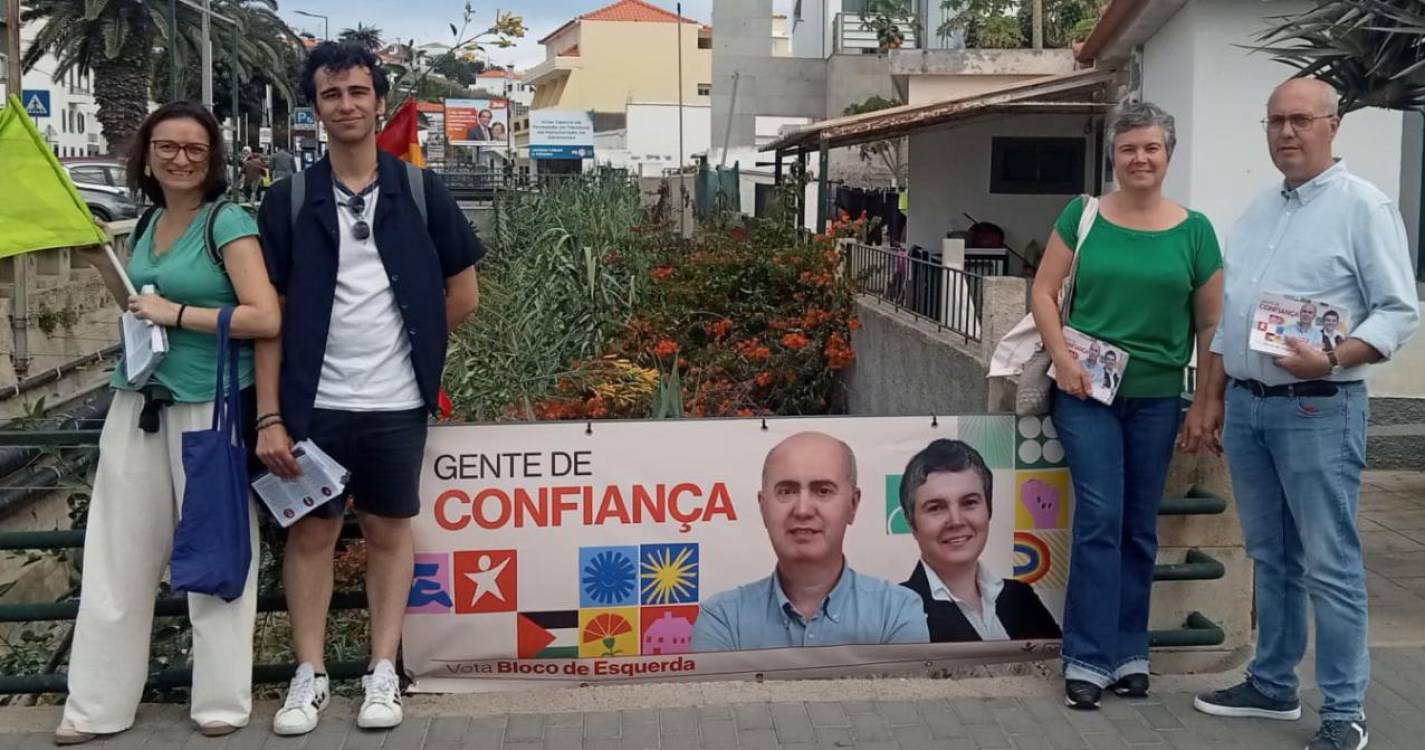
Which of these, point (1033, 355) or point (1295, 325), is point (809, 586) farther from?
point (1295, 325)

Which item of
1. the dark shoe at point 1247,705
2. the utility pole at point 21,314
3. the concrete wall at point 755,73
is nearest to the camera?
the dark shoe at point 1247,705

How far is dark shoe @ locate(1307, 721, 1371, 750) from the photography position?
175 inches

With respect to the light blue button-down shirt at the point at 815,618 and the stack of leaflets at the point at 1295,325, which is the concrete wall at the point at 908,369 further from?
the stack of leaflets at the point at 1295,325

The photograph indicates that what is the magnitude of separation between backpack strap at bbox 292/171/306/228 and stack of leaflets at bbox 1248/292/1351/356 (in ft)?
9.14

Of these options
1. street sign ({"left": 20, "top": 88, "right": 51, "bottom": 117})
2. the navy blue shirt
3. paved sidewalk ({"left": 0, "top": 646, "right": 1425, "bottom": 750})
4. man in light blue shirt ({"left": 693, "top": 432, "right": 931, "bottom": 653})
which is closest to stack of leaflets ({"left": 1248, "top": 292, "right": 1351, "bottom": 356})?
paved sidewalk ({"left": 0, "top": 646, "right": 1425, "bottom": 750})

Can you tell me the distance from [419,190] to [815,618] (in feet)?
6.17

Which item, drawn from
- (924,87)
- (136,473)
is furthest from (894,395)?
(924,87)

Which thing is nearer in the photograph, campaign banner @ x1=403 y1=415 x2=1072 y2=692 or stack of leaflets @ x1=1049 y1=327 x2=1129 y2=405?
stack of leaflets @ x1=1049 y1=327 x2=1129 y2=405

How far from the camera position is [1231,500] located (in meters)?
5.20

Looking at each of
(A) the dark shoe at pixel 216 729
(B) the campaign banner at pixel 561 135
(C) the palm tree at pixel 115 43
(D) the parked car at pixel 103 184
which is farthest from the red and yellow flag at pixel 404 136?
(B) the campaign banner at pixel 561 135

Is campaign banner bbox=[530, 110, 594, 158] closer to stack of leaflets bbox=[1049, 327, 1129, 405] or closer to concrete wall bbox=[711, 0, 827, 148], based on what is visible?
concrete wall bbox=[711, 0, 827, 148]

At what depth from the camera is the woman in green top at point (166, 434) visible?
437 cm

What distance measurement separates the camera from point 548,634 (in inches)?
195

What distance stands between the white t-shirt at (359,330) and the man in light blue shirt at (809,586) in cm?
126
